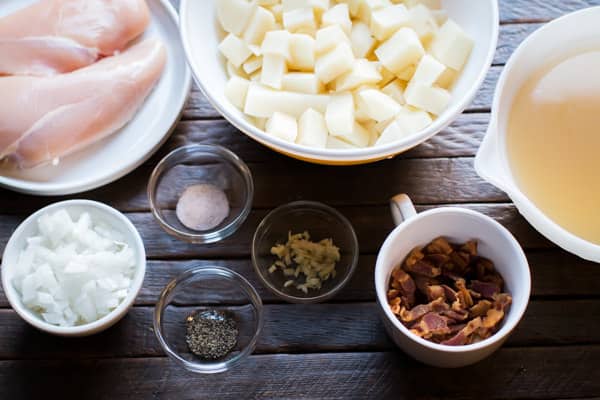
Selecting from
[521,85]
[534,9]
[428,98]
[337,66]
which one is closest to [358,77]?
[337,66]

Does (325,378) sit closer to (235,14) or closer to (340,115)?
(340,115)

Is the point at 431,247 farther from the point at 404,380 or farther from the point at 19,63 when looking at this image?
the point at 19,63

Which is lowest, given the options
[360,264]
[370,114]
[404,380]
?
[404,380]

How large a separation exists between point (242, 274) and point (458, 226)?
18.9 inches

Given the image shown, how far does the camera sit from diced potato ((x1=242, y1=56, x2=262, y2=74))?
162cm

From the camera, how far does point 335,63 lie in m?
1.53

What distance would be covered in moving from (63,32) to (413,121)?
85 cm

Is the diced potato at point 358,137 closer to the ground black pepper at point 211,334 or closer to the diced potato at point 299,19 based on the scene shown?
the diced potato at point 299,19

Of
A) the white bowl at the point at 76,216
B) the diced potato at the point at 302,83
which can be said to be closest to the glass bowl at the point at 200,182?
the white bowl at the point at 76,216

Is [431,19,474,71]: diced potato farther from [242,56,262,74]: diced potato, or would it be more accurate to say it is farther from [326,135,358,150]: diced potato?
[242,56,262,74]: diced potato

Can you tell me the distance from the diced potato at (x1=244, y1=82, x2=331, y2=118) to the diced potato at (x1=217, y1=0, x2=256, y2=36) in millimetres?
161

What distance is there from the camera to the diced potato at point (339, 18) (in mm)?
1587

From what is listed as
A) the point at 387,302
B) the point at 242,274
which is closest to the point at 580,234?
the point at 387,302

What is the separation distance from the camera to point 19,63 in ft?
5.65
